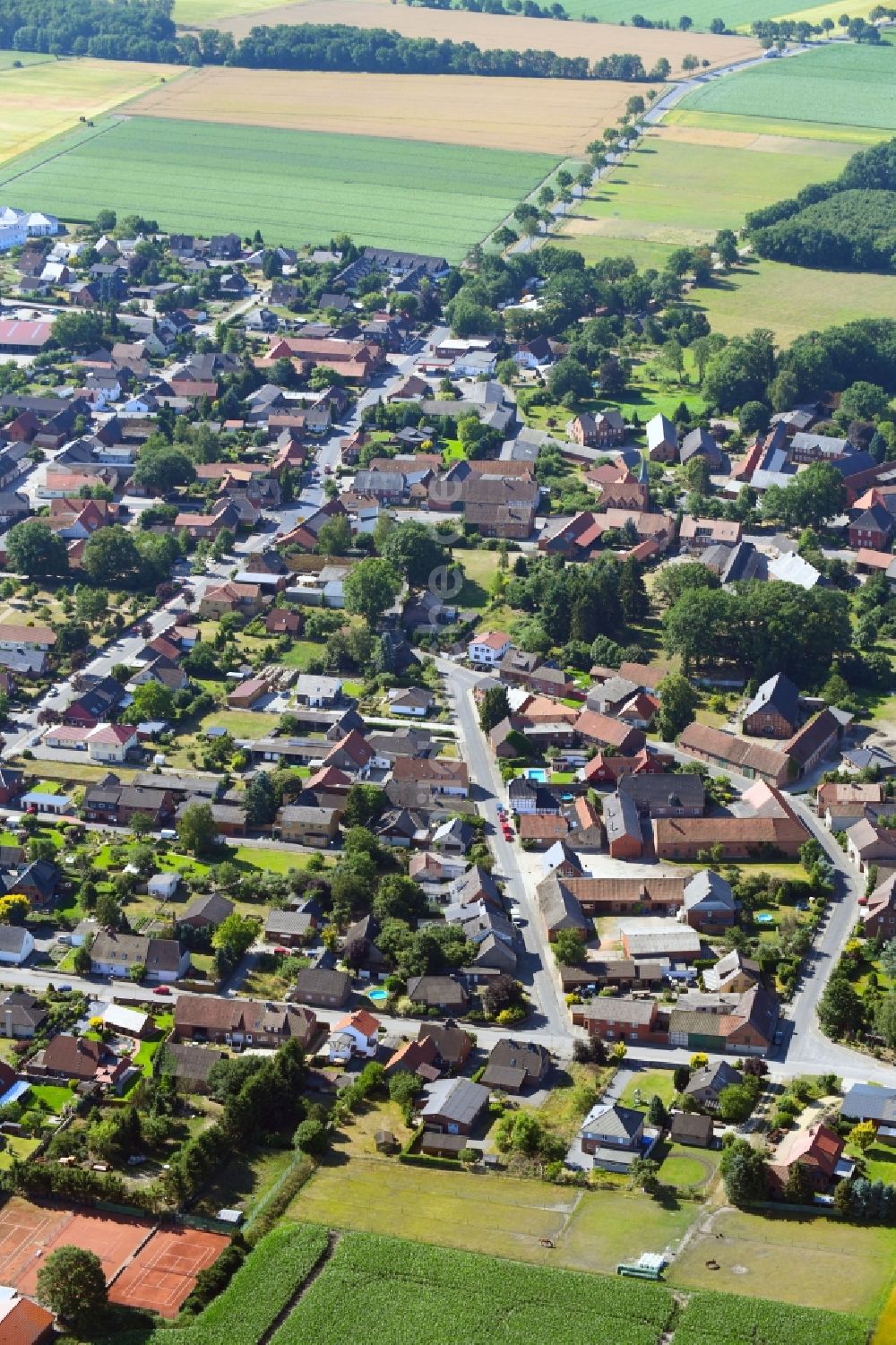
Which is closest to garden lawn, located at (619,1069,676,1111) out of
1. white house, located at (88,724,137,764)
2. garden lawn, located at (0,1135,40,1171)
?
garden lawn, located at (0,1135,40,1171)

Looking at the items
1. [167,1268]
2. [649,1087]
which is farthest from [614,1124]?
[167,1268]

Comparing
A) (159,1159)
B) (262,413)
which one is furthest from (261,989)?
(262,413)

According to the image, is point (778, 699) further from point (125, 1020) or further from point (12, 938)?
point (12, 938)

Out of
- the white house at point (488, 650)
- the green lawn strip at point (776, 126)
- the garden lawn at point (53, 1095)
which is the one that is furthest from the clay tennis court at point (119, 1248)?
the green lawn strip at point (776, 126)

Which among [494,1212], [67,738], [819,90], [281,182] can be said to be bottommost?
[494,1212]

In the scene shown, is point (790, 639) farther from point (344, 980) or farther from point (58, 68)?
point (58, 68)

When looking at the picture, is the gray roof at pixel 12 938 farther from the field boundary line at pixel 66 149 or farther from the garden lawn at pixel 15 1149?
the field boundary line at pixel 66 149
